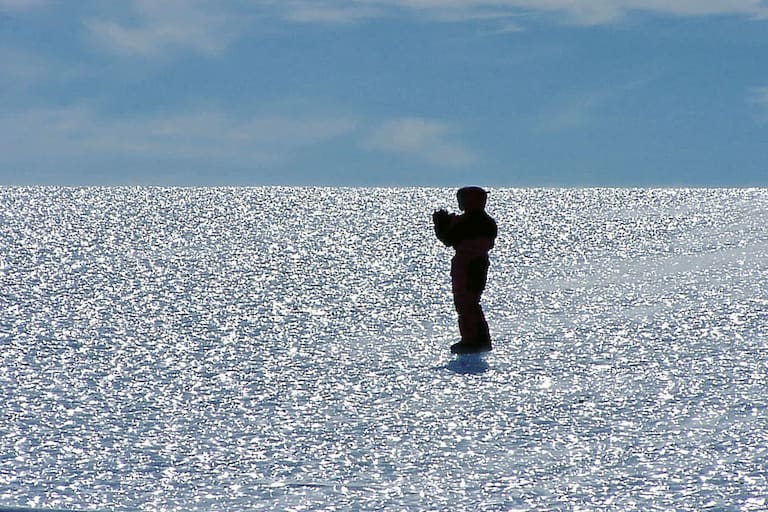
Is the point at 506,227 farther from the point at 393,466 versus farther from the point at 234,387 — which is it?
the point at 393,466

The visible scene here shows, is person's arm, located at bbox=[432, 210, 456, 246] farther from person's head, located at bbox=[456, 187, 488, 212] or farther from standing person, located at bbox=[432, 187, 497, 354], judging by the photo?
person's head, located at bbox=[456, 187, 488, 212]

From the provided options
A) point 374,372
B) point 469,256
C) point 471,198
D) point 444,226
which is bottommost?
point 374,372

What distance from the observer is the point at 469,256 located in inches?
309

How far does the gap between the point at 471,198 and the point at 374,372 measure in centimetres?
148

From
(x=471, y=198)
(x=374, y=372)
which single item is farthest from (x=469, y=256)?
(x=374, y=372)

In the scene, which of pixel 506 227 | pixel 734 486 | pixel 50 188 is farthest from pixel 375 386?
pixel 50 188

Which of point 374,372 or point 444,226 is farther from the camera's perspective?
point 444,226

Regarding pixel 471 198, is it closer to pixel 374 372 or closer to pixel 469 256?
pixel 469 256

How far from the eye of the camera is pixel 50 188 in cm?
2062

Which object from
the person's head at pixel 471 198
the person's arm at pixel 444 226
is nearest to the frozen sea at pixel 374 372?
the person's arm at pixel 444 226

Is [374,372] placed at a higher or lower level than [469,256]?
lower

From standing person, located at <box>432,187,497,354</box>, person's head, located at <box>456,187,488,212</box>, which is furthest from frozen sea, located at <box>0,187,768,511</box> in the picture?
person's head, located at <box>456,187,488,212</box>

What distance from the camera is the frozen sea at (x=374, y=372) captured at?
505 cm

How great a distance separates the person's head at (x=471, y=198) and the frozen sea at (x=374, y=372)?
42.6 inches
